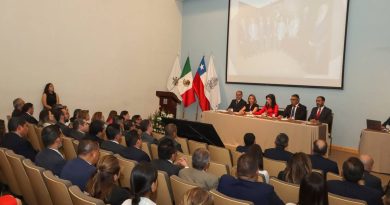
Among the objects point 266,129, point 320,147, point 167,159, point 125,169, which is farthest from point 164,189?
point 266,129

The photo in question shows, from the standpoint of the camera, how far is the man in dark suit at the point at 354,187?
275 centimetres

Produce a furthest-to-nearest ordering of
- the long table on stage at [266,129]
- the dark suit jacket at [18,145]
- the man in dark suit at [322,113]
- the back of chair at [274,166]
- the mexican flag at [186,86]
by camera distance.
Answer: the mexican flag at [186,86]
the man in dark suit at [322,113]
the long table on stage at [266,129]
the dark suit jacket at [18,145]
the back of chair at [274,166]

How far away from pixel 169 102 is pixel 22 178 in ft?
24.4

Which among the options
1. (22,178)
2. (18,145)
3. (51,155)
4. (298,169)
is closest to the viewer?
(298,169)

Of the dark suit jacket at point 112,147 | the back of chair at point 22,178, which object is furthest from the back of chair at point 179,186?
the dark suit jacket at point 112,147

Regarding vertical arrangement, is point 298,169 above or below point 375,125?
below

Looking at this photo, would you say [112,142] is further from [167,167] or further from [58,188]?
[58,188]

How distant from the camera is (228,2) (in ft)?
34.0

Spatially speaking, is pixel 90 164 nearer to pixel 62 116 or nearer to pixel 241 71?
pixel 62 116

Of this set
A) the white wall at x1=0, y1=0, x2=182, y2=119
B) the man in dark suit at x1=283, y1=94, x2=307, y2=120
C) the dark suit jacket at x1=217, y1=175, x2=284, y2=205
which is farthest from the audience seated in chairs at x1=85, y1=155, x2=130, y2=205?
the white wall at x1=0, y1=0, x2=182, y2=119

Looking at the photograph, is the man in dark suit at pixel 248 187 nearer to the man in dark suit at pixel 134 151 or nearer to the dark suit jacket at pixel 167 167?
the dark suit jacket at pixel 167 167

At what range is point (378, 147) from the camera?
6168 mm

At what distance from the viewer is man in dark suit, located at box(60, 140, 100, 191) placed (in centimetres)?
298

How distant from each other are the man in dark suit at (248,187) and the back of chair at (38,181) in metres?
1.44
